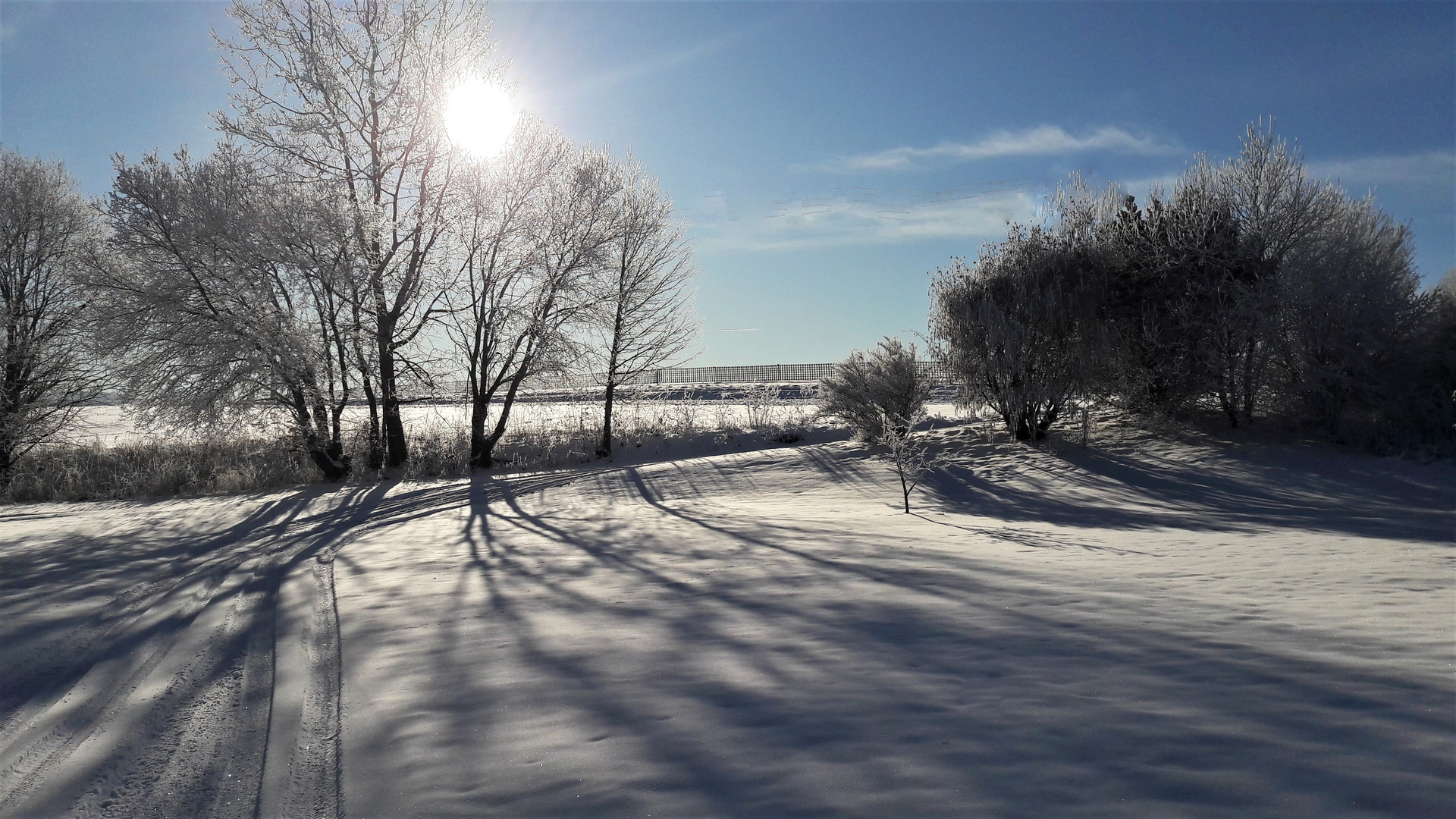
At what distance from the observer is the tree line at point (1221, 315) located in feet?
44.2

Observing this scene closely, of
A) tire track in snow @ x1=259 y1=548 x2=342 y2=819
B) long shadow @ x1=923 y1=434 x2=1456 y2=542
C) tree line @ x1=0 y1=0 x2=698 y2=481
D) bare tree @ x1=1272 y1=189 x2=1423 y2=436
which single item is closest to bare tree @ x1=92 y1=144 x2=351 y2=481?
tree line @ x1=0 y1=0 x2=698 y2=481

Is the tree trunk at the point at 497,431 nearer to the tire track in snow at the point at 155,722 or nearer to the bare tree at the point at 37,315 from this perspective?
the bare tree at the point at 37,315

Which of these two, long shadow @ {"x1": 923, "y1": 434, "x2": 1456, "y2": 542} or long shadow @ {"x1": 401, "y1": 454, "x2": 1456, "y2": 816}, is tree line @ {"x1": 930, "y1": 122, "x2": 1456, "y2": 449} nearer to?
long shadow @ {"x1": 923, "y1": 434, "x2": 1456, "y2": 542}

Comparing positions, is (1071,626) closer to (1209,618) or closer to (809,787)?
(1209,618)

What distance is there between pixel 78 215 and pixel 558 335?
37.1ft

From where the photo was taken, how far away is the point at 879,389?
1617cm

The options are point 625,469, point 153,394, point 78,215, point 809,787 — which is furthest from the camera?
point 78,215

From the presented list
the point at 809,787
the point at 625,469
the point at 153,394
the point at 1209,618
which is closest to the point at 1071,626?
the point at 1209,618

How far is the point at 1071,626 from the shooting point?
4410 mm

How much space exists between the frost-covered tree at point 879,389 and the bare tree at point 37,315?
51.2 feet

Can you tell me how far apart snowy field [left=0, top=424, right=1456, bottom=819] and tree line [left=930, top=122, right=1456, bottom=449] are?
6.12 m

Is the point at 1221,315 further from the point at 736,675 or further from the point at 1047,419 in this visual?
the point at 736,675

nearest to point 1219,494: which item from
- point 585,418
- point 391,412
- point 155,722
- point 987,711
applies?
point 987,711

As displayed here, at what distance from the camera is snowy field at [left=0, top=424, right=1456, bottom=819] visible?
2650mm
